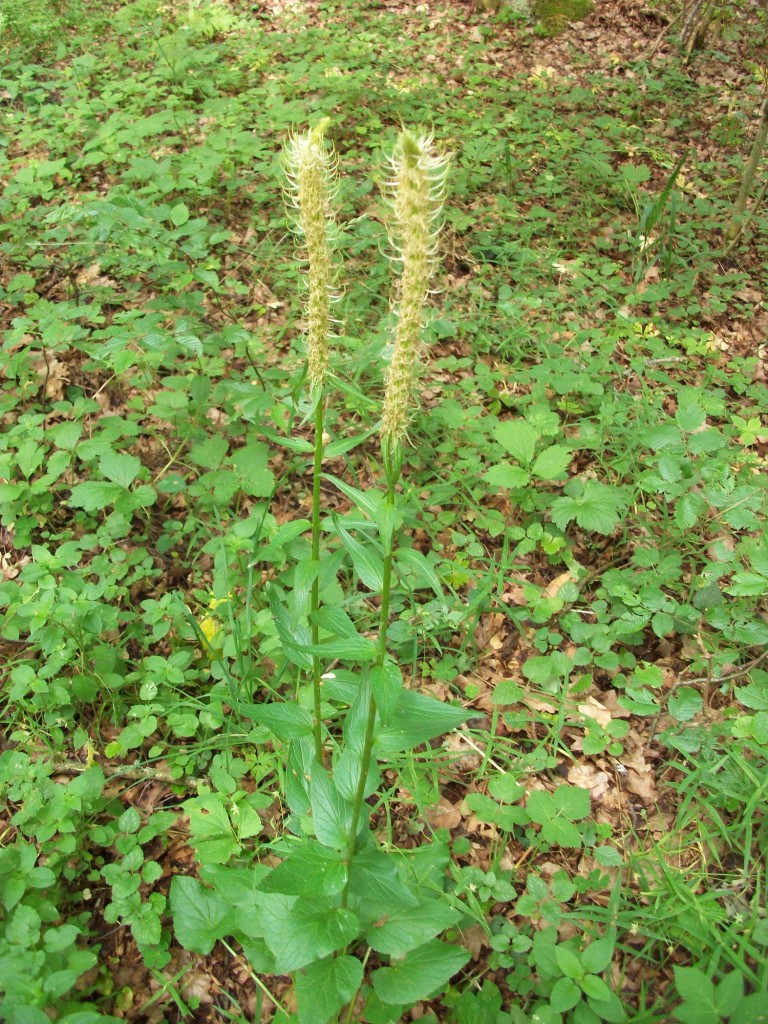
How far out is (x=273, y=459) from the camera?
312 centimetres

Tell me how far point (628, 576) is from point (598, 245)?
2.59m

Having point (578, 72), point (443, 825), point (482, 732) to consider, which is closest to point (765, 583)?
point (482, 732)

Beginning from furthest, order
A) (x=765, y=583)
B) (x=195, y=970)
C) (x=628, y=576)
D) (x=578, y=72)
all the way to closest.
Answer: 1. (x=578, y=72)
2. (x=628, y=576)
3. (x=765, y=583)
4. (x=195, y=970)

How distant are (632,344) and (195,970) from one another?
11.1 feet

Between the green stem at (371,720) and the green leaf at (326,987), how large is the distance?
13 cm

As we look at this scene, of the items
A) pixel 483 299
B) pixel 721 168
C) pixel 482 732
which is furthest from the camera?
pixel 721 168

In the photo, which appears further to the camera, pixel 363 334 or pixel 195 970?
pixel 363 334

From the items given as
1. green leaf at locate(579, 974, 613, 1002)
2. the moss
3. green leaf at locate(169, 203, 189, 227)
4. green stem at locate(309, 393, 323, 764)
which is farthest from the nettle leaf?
the moss


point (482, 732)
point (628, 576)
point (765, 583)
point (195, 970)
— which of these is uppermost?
point (765, 583)

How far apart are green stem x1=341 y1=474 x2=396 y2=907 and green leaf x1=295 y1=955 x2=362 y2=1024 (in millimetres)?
135

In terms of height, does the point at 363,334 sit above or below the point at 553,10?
below

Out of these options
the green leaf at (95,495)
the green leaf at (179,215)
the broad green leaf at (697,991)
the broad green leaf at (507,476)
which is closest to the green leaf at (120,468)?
the green leaf at (95,495)

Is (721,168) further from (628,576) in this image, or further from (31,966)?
(31,966)

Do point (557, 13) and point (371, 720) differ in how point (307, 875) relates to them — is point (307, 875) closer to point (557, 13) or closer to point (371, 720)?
point (371, 720)
